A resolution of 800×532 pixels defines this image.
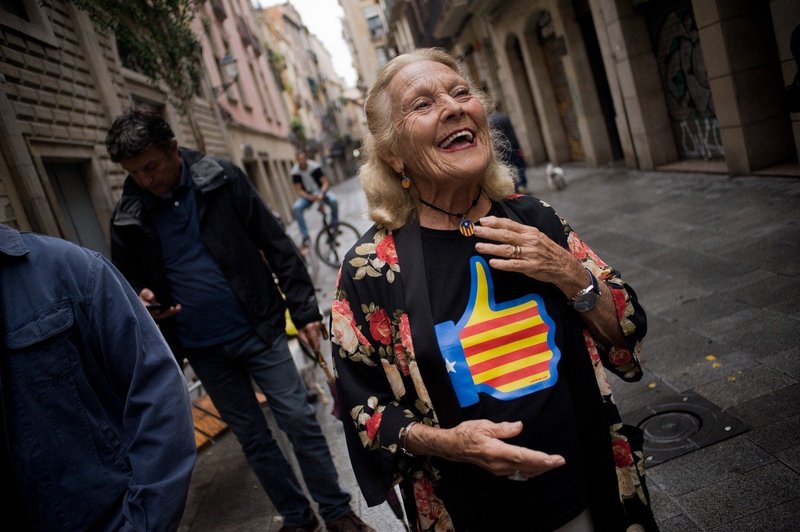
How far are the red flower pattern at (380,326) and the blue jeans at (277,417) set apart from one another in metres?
1.41

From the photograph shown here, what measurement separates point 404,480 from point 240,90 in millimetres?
22082

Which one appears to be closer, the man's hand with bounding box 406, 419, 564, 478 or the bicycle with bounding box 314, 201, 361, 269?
the man's hand with bounding box 406, 419, 564, 478

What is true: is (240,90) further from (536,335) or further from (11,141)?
(536,335)

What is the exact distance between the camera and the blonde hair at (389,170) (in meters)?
1.77

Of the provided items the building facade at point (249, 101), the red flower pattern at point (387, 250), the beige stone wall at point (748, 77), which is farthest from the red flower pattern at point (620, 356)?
the building facade at point (249, 101)

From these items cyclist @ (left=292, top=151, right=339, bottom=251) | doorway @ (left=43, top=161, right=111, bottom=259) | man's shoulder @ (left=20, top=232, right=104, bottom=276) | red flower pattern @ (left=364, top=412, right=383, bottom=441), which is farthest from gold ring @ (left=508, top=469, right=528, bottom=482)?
cyclist @ (left=292, top=151, right=339, bottom=251)

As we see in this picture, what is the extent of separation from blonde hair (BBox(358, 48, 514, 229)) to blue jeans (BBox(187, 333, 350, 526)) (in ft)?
4.52

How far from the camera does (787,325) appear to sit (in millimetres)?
3492

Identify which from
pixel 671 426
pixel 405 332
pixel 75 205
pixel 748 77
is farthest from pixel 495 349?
pixel 748 77

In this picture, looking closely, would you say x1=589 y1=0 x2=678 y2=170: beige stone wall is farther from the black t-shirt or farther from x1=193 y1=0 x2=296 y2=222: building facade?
the black t-shirt

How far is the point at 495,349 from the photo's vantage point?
5.09 ft

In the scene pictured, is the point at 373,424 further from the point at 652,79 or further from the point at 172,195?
the point at 652,79

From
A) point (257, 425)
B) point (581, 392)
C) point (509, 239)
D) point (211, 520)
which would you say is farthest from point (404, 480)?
point (211, 520)

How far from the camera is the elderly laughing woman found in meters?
1.54
